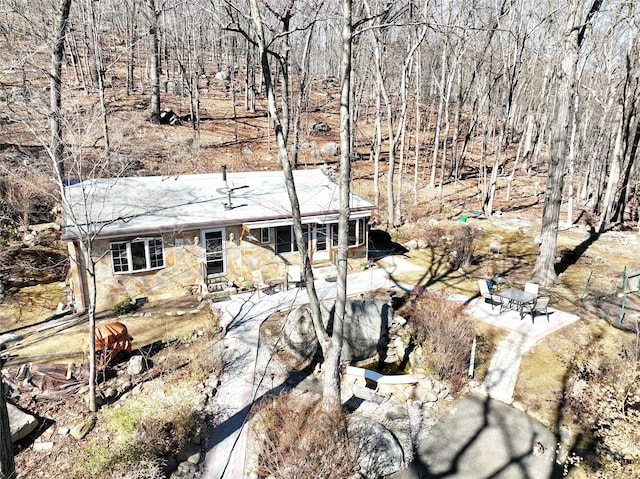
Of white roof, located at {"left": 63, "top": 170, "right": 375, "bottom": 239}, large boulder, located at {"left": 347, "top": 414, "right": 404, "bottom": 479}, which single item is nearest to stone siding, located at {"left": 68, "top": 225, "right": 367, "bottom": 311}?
white roof, located at {"left": 63, "top": 170, "right": 375, "bottom": 239}

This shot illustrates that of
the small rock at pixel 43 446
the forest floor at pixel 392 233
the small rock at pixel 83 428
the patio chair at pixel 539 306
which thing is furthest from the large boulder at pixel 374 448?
the patio chair at pixel 539 306

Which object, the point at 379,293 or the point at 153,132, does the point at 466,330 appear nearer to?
the point at 379,293

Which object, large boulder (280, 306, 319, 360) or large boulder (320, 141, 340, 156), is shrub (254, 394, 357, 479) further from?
large boulder (320, 141, 340, 156)

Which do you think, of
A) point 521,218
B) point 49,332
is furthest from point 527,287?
point 49,332

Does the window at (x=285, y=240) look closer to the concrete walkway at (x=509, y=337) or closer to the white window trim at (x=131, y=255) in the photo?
the white window trim at (x=131, y=255)

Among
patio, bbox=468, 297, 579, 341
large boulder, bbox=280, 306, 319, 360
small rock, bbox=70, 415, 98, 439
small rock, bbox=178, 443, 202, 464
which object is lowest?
small rock, bbox=178, 443, 202, 464
